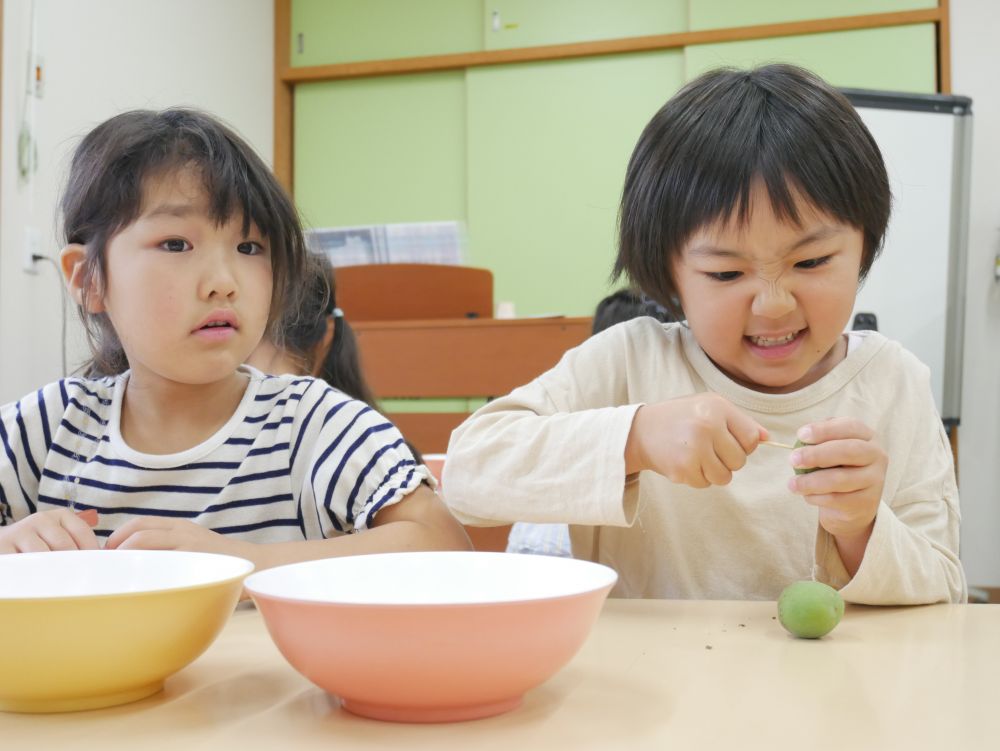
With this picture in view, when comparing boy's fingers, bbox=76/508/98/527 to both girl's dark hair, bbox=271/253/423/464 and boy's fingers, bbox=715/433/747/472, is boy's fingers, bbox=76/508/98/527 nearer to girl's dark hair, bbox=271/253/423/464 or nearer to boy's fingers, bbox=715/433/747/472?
boy's fingers, bbox=715/433/747/472

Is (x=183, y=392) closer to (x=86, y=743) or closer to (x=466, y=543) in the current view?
(x=466, y=543)

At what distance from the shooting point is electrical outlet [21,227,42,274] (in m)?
2.75

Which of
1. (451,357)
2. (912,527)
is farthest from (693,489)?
(451,357)

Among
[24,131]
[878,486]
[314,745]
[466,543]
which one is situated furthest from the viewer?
[24,131]

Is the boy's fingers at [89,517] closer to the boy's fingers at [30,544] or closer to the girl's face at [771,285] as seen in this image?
the boy's fingers at [30,544]

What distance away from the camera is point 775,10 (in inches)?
154

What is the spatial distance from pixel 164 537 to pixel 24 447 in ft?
1.12

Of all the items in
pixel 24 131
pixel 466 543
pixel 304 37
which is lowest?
pixel 466 543

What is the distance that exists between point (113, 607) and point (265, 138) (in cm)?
425

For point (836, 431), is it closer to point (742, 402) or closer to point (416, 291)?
point (742, 402)

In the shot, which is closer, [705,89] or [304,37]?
[705,89]

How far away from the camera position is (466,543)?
0.94 m

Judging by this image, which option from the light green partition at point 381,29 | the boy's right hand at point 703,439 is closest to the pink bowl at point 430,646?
the boy's right hand at point 703,439

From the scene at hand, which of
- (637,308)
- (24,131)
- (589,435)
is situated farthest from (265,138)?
(589,435)
